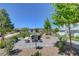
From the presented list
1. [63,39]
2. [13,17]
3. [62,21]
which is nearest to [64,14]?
[62,21]

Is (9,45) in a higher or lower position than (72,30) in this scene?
lower

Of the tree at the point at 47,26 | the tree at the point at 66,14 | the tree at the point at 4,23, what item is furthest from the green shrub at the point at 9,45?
the tree at the point at 66,14

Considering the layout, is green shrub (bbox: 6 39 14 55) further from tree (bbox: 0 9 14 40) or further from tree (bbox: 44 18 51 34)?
tree (bbox: 44 18 51 34)

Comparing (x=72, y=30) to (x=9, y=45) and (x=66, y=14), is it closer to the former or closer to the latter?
(x=66, y=14)

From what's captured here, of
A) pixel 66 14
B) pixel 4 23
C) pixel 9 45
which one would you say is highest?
pixel 66 14

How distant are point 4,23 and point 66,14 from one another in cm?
102

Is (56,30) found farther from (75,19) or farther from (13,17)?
(13,17)

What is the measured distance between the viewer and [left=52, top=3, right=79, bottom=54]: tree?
15.3 ft

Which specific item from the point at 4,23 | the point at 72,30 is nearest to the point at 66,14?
the point at 72,30

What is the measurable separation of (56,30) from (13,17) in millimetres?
734

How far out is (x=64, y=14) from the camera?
15.4 feet

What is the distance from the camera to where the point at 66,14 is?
4.69m

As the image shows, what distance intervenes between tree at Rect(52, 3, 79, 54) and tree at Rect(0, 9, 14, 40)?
2.40ft

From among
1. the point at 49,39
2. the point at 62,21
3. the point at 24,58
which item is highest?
the point at 62,21
